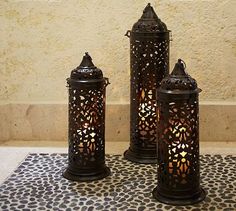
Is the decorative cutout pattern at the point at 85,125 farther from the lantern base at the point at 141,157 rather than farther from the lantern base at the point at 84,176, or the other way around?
the lantern base at the point at 141,157

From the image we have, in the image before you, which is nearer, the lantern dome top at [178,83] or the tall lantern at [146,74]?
the lantern dome top at [178,83]

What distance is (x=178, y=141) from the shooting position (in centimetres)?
133

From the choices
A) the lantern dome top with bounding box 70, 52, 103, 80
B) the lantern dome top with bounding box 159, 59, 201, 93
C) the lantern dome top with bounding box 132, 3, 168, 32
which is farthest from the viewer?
the lantern dome top with bounding box 132, 3, 168, 32

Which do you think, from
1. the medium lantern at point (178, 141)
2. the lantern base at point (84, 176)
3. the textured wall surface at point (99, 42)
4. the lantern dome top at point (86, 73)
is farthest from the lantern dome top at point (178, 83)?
the textured wall surface at point (99, 42)

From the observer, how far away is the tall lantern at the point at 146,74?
1606 mm

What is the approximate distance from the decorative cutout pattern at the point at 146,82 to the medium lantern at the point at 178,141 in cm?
28

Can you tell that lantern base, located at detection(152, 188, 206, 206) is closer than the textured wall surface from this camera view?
Yes

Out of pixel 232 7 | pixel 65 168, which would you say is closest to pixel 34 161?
pixel 65 168

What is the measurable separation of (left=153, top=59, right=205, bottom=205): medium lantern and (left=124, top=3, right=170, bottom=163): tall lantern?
0.28 m

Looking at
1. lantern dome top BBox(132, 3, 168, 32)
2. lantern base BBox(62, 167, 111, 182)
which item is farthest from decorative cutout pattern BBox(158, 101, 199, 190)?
lantern dome top BBox(132, 3, 168, 32)

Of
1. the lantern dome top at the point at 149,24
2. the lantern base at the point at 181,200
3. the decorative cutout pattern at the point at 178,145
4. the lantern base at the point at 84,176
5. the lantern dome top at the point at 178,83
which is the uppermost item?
the lantern dome top at the point at 149,24

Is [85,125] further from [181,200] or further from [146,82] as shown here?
[181,200]

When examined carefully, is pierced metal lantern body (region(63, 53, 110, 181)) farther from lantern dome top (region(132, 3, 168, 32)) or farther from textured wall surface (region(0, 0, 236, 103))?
textured wall surface (region(0, 0, 236, 103))

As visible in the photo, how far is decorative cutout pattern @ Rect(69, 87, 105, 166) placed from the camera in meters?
1.48
